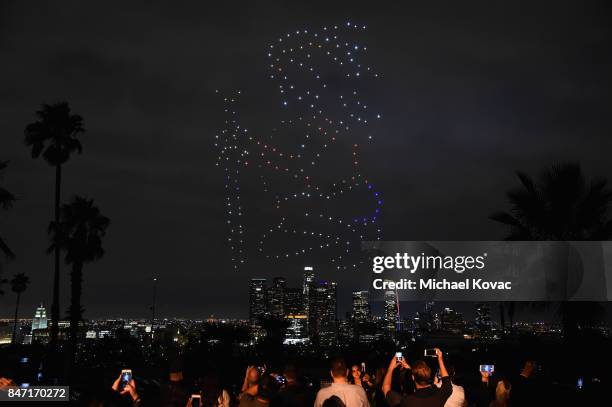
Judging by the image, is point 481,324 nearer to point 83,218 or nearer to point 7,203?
point 83,218

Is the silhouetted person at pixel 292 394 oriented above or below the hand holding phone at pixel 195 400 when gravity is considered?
above

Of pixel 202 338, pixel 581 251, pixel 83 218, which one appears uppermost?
pixel 83 218

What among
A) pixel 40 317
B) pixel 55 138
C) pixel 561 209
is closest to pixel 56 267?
pixel 55 138

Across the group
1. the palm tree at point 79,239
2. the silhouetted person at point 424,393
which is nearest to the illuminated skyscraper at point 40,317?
the palm tree at point 79,239

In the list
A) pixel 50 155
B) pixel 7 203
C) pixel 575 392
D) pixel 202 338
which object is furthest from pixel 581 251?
pixel 202 338

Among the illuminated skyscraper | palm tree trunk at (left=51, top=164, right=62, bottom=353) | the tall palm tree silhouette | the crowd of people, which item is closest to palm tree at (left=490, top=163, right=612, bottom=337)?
the tall palm tree silhouette

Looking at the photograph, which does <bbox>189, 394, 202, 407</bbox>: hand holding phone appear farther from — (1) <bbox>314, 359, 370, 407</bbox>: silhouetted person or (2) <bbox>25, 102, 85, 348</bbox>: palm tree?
(2) <bbox>25, 102, 85, 348</bbox>: palm tree

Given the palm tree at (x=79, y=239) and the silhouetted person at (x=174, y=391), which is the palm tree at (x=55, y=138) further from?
the silhouetted person at (x=174, y=391)

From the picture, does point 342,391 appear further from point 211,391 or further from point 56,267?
point 56,267

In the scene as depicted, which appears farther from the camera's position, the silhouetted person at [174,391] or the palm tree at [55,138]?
the palm tree at [55,138]

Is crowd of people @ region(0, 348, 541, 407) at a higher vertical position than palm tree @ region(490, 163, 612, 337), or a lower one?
lower

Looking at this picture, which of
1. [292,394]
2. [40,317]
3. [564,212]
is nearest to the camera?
[292,394]
